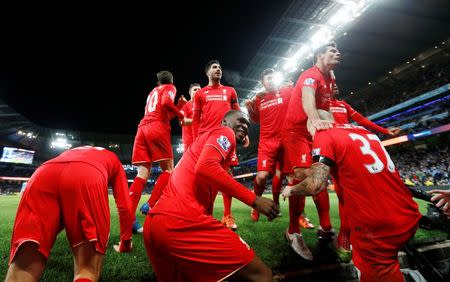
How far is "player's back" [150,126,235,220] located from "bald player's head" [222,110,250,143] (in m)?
0.28

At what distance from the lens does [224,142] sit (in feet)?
6.37

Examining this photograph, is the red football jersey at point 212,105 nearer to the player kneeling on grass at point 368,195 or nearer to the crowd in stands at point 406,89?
the player kneeling on grass at point 368,195

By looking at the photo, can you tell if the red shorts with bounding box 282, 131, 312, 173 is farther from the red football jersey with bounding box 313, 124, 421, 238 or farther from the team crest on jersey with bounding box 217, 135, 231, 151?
the team crest on jersey with bounding box 217, 135, 231, 151

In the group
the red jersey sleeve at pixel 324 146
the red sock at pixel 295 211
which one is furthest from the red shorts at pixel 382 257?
the red sock at pixel 295 211

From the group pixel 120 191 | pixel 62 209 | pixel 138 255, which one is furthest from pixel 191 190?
pixel 138 255

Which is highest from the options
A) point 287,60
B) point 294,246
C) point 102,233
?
point 287,60

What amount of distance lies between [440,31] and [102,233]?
28.6 metres

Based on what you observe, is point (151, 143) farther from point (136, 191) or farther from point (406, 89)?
point (406, 89)

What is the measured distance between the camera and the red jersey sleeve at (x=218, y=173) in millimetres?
1750

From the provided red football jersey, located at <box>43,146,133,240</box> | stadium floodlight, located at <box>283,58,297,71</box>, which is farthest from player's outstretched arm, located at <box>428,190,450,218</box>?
stadium floodlight, located at <box>283,58,297,71</box>

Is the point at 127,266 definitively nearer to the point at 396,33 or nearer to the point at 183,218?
the point at 183,218

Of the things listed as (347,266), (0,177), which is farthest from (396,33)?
(0,177)

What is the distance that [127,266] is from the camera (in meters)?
2.62

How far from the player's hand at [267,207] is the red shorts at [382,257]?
2.55 feet
